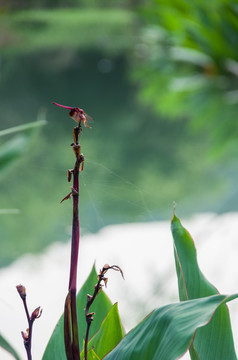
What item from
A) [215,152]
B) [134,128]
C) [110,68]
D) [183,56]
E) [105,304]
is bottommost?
[105,304]

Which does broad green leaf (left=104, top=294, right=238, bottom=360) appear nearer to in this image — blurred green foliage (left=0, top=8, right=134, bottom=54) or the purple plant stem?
the purple plant stem

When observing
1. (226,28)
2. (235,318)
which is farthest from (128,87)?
(235,318)

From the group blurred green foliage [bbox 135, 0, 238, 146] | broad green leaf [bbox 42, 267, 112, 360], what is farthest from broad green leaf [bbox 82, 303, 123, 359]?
blurred green foliage [bbox 135, 0, 238, 146]

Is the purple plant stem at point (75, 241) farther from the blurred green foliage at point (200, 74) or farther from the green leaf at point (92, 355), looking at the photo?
the blurred green foliage at point (200, 74)

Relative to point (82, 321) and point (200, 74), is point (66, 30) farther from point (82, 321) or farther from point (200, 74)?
point (82, 321)

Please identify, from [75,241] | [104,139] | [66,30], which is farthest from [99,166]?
[66,30]

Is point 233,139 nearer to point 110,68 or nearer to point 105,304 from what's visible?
point 105,304
